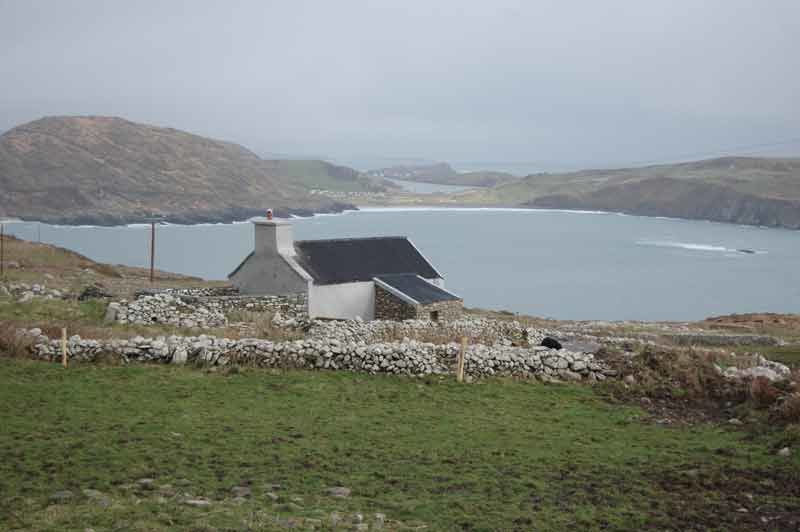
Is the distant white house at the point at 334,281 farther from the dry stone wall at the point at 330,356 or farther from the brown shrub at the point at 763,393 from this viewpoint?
the brown shrub at the point at 763,393

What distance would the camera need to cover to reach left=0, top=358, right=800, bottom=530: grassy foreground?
8523 mm

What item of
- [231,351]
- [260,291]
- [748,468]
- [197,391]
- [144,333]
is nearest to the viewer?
[748,468]

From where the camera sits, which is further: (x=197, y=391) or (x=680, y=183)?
(x=680, y=183)

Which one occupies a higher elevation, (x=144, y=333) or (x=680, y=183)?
(x=680, y=183)

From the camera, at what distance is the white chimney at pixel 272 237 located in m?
27.4

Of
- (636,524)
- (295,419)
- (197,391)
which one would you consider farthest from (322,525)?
(197,391)

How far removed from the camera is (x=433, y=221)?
525 feet

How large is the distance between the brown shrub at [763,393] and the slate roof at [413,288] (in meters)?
13.6

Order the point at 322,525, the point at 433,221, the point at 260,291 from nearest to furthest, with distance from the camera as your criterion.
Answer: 1. the point at 322,525
2. the point at 260,291
3. the point at 433,221

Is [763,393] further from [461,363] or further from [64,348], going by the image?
[64,348]

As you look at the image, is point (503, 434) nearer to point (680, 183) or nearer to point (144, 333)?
point (144, 333)

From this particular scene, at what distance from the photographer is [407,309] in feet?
90.0

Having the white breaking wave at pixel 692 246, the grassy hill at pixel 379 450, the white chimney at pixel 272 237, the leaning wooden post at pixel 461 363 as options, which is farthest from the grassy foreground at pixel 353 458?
the white breaking wave at pixel 692 246

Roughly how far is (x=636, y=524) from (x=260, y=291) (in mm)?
20944
